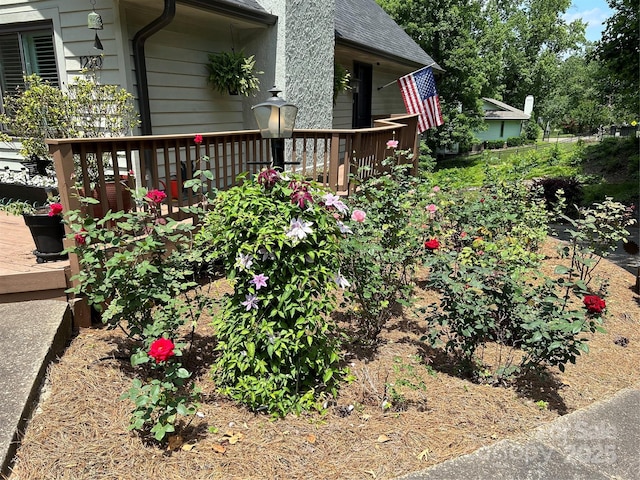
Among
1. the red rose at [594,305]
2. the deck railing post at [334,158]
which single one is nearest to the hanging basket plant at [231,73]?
the deck railing post at [334,158]

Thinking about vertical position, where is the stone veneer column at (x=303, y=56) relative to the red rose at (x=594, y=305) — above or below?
above

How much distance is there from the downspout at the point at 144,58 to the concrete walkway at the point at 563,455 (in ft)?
16.0

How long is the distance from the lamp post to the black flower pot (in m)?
1.77

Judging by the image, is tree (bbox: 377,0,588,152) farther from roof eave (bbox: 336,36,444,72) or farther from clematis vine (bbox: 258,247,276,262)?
clematis vine (bbox: 258,247,276,262)

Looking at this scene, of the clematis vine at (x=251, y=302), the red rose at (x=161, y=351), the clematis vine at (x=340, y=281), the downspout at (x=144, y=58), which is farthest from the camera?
the downspout at (x=144, y=58)

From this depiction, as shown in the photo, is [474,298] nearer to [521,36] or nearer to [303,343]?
[303,343]

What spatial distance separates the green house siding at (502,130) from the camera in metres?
43.9

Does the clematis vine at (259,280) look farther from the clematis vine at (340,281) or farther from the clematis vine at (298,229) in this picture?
the clematis vine at (340,281)

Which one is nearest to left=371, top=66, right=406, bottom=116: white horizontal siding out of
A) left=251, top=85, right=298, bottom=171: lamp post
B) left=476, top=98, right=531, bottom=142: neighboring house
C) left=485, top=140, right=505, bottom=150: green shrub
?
left=251, top=85, right=298, bottom=171: lamp post

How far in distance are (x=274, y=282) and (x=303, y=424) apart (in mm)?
845

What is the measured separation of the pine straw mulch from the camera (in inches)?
88.4

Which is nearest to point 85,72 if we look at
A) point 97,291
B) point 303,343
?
point 97,291

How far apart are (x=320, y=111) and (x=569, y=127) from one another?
5538 centimetres

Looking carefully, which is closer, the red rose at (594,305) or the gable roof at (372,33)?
the red rose at (594,305)
